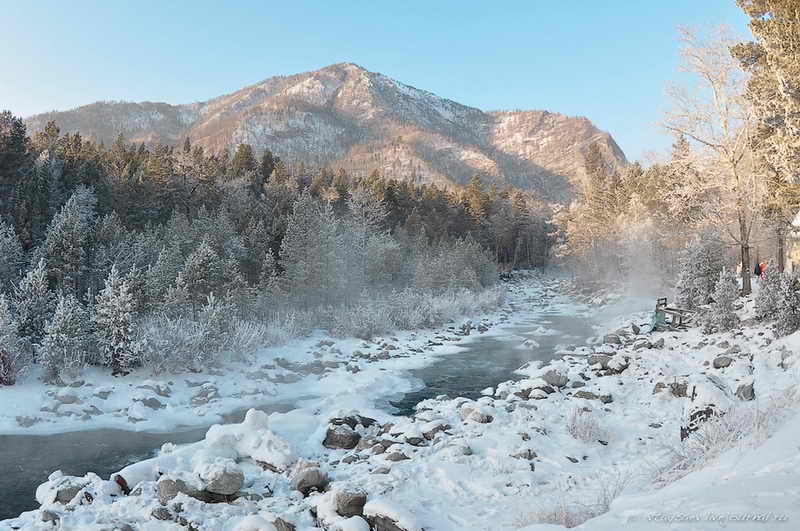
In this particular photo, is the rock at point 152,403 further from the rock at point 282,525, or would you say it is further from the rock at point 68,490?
the rock at point 282,525

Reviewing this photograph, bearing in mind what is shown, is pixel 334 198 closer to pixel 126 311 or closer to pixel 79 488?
pixel 126 311

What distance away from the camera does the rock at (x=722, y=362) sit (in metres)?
12.0

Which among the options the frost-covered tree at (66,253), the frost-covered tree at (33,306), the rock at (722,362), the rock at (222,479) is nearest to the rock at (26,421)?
the frost-covered tree at (33,306)

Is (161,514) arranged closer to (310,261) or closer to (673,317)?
(673,317)

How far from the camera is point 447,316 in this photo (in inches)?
1152

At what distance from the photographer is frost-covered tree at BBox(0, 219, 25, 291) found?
18.9 metres

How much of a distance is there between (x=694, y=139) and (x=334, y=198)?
3234 cm

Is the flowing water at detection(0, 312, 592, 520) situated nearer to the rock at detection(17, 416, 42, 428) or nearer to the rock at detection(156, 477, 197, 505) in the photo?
the rock at detection(17, 416, 42, 428)

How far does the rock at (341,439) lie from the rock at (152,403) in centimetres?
565

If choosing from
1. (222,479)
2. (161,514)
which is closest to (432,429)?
(222,479)

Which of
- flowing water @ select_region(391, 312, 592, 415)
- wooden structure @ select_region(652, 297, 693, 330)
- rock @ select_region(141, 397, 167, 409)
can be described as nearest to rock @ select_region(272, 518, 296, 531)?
flowing water @ select_region(391, 312, 592, 415)

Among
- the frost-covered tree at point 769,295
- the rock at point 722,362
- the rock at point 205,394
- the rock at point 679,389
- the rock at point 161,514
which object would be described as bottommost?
the rock at point 205,394

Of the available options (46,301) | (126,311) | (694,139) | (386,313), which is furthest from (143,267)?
(694,139)

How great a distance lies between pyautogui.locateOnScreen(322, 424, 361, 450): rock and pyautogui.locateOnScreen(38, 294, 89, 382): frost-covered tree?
8405mm
